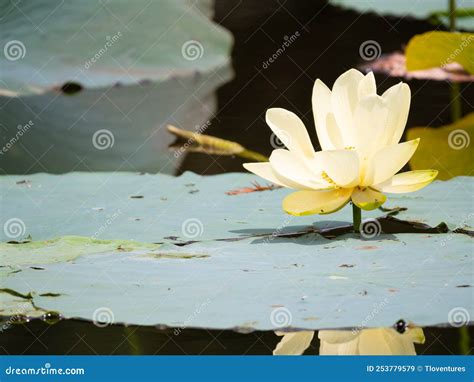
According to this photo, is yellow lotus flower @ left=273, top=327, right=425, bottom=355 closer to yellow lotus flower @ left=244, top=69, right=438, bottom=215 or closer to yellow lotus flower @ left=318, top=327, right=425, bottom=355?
yellow lotus flower @ left=318, top=327, right=425, bottom=355

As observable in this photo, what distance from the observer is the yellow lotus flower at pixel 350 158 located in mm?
1899

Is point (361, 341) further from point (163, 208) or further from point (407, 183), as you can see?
point (163, 208)

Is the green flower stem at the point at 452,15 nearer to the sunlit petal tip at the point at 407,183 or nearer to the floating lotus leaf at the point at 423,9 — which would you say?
the floating lotus leaf at the point at 423,9

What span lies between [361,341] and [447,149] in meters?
1.29

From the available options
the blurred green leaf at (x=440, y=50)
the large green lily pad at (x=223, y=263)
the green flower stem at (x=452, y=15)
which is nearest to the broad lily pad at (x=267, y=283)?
the large green lily pad at (x=223, y=263)

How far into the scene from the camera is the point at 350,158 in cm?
185

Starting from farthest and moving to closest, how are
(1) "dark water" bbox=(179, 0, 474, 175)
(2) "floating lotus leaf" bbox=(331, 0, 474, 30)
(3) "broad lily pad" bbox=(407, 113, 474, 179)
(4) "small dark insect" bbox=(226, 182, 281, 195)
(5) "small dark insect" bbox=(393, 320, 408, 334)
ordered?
(2) "floating lotus leaf" bbox=(331, 0, 474, 30) → (1) "dark water" bbox=(179, 0, 474, 175) → (3) "broad lily pad" bbox=(407, 113, 474, 179) → (4) "small dark insect" bbox=(226, 182, 281, 195) → (5) "small dark insect" bbox=(393, 320, 408, 334)

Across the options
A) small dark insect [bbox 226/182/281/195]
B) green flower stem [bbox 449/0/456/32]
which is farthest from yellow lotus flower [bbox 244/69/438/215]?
green flower stem [bbox 449/0/456/32]

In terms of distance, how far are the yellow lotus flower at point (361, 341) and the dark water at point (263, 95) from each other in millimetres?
21

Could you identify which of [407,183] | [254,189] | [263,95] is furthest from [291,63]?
[407,183]

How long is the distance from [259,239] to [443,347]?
1.75 feet

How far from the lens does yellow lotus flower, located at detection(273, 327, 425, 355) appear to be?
4.98 feet

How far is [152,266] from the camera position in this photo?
1.80 m

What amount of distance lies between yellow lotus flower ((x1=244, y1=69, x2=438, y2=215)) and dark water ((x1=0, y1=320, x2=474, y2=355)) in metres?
0.43
